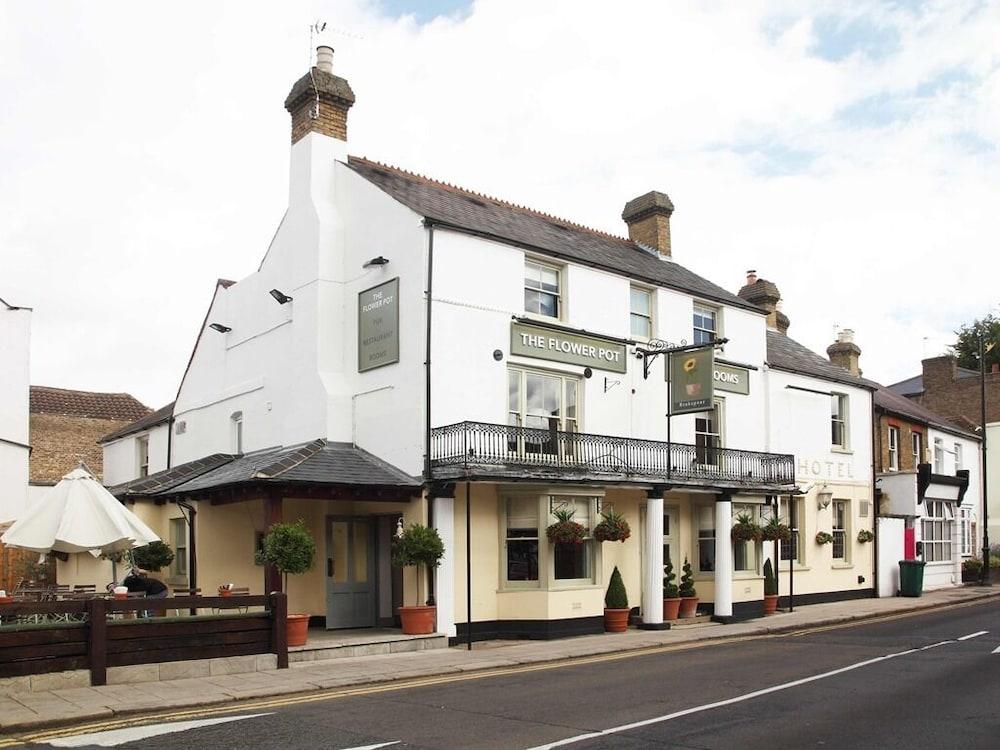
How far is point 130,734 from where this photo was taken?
10234mm

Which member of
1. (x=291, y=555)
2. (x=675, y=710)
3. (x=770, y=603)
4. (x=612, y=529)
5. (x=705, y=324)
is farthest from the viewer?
(x=705, y=324)

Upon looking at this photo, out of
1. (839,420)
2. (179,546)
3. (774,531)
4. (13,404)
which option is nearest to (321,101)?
(179,546)

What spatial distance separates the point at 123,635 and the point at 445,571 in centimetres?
645

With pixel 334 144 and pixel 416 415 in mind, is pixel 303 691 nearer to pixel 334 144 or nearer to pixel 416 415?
pixel 416 415

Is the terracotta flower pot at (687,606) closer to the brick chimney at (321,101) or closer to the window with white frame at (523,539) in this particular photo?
the window with white frame at (523,539)

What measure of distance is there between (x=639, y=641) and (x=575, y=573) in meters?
2.09

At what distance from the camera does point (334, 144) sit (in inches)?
873

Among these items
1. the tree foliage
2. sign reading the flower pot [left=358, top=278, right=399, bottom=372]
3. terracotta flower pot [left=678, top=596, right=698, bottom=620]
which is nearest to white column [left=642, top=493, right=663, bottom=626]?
terracotta flower pot [left=678, top=596, right=698, bottom=620]

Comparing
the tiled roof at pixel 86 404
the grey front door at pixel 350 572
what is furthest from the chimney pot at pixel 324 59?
the tiled roof at pixel 86 404

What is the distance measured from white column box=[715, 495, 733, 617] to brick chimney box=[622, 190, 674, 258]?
8.15 meters

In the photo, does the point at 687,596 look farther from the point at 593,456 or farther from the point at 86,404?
the point at 86,404

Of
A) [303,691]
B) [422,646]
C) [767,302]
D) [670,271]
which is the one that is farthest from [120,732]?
[767,302]

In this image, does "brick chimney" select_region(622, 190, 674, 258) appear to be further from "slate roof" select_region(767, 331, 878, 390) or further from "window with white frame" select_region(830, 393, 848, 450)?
"window with white frame" select_region(830, 393, 848, 450)

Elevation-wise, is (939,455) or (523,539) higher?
(939,455)
